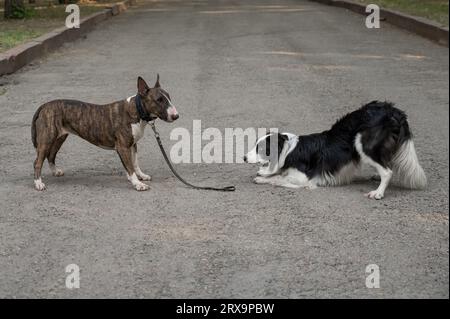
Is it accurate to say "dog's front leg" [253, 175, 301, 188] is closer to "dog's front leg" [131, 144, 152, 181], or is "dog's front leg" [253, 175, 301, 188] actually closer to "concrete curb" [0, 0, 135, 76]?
"dog's front leg" [131, 144, 152, 181]

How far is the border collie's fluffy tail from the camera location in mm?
5492

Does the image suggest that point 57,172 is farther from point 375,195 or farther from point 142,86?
point 375,195

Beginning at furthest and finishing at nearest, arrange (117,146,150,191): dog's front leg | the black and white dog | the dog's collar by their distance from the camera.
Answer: (117,146,150,191): dog's front leg, the dog's collar, the black and white dog

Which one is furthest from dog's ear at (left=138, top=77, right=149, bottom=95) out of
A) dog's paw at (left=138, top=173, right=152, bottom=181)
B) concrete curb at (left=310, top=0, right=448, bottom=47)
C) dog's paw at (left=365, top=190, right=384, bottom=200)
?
concrete curb at (left=310, top=0, right=448, bottom=47)

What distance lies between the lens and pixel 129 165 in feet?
18.8

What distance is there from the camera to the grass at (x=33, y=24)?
43.7ft

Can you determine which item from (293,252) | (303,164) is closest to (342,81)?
(303,164)

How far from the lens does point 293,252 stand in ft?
14.6

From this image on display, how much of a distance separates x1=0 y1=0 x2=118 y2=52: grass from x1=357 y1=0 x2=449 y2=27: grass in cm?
860

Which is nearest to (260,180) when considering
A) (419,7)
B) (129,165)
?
(129,165)

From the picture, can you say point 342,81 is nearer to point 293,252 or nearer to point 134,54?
point 134,54

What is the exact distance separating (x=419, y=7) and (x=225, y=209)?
14.5 m

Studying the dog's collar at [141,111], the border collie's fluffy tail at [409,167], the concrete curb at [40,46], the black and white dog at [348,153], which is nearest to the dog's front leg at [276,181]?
the black and white dog at [348,153]

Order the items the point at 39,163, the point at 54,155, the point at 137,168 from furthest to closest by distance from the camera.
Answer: the point at 54,155, the point at 137,168, the point at 39,163
